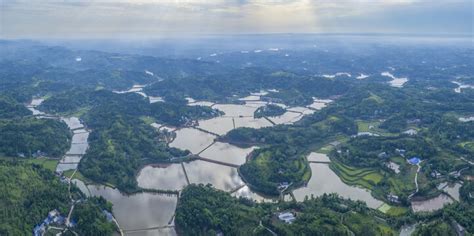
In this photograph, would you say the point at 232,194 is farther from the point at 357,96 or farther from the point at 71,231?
the point at 357,96

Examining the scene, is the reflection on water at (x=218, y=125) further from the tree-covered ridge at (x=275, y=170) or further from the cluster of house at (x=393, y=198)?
the cluster of house at (x=393, y=198)

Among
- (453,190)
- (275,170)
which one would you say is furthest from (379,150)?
(275,170)

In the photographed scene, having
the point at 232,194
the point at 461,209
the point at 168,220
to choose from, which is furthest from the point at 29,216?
the point at 461,209

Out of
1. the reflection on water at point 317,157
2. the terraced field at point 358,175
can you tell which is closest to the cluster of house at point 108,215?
the terraced field at point 358,175

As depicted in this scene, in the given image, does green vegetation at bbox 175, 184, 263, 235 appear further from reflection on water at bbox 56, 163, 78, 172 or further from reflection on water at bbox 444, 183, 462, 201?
reflection on water at bbox 444, 183, 462, 201

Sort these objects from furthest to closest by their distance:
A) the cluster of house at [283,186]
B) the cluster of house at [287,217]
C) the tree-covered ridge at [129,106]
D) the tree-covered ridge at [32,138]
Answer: the tree-covered ridge at [129,106], the tree-covered ridge at [32,138], the cluster of house at [283,186], the cluster of house at [287,217]
